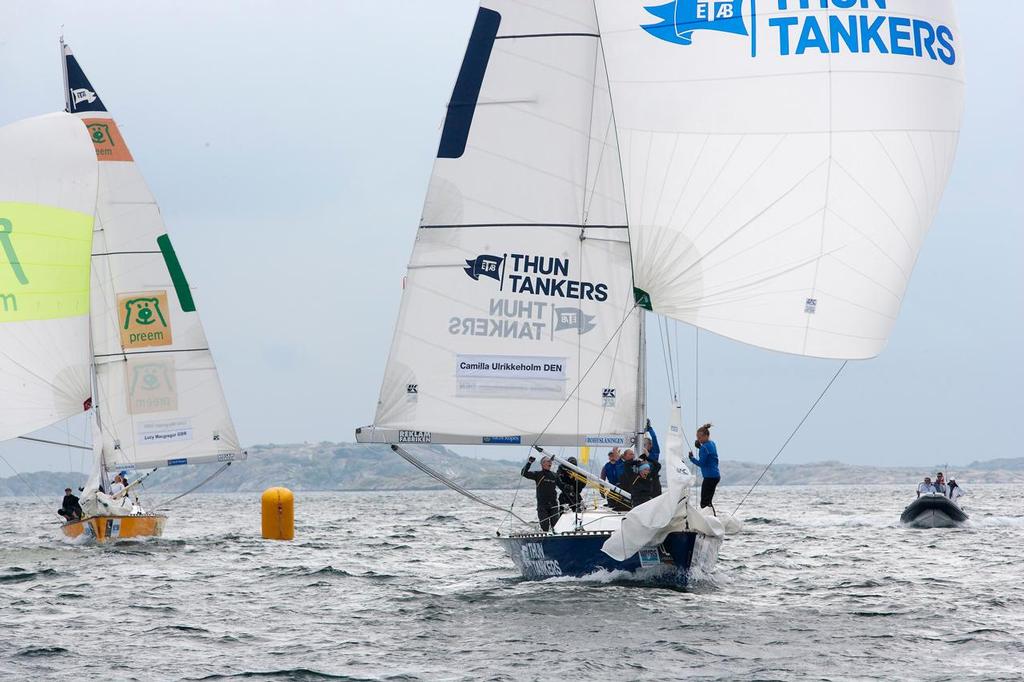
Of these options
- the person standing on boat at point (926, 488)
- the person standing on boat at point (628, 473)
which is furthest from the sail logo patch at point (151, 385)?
the person standing on boat at point (926, 488)

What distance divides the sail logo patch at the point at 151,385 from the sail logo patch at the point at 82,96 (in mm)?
6612

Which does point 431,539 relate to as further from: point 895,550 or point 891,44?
point 891,44

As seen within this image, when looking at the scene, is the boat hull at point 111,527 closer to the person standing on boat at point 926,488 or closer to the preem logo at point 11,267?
the preem logo at point 11,267

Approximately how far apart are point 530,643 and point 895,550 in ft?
49.1

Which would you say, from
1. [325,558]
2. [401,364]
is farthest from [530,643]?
[325,558]

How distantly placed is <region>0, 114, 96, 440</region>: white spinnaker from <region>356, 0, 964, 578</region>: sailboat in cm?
865

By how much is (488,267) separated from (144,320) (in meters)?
16.9

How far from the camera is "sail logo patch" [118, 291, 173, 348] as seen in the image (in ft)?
105

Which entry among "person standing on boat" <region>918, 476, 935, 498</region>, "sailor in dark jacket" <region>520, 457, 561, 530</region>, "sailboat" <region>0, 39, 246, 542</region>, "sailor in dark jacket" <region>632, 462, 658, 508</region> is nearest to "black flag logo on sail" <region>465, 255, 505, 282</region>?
"sailor in dark jacket" <region>520, 457, 561, 530</region>

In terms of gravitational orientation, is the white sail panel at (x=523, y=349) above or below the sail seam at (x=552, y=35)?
below

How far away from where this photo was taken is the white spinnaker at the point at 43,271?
23.0 metres

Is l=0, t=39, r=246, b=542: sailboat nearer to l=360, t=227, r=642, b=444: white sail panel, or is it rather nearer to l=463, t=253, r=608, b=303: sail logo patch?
l=360, t=227, r=642, b=444: white sail panel

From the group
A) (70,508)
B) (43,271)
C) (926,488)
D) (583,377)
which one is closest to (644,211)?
(583,377)

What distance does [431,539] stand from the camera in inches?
1266
